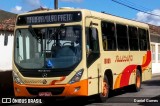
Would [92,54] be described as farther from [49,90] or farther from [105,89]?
[105,89]

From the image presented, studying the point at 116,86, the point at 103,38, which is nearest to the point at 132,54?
the point at 116,86

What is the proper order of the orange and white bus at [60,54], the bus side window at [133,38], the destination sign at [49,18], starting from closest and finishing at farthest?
the orange and white bus at [60,54]
the destination sign at [49,18]
the bus side window at [133,38]

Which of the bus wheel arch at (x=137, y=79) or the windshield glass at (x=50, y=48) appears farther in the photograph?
the bus wheel arch at (x=137, y=79)

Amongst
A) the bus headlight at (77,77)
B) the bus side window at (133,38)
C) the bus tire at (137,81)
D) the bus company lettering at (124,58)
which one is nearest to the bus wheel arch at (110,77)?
the bus company lettering at (124,58)

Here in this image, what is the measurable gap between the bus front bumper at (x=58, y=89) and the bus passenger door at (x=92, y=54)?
443mm

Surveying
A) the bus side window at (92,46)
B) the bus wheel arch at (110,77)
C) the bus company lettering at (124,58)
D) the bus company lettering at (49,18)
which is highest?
the bus company lettering at (49,18)

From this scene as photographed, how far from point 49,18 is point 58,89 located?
219 centimetres

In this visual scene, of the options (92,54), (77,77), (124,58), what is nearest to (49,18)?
(92,54)

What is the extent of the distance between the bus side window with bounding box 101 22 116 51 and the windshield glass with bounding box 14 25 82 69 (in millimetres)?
1909

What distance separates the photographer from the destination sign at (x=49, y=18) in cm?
1253

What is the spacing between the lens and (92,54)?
42.3 feet

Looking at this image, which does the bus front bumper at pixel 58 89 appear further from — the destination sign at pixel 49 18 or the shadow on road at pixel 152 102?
the shadow on road at pixel 152 102

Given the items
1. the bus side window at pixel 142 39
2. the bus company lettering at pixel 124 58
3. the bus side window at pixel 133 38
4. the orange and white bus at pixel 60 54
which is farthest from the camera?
the bus side window at pixel 142 39

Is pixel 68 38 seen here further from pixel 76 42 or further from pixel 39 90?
pixel 39 90
